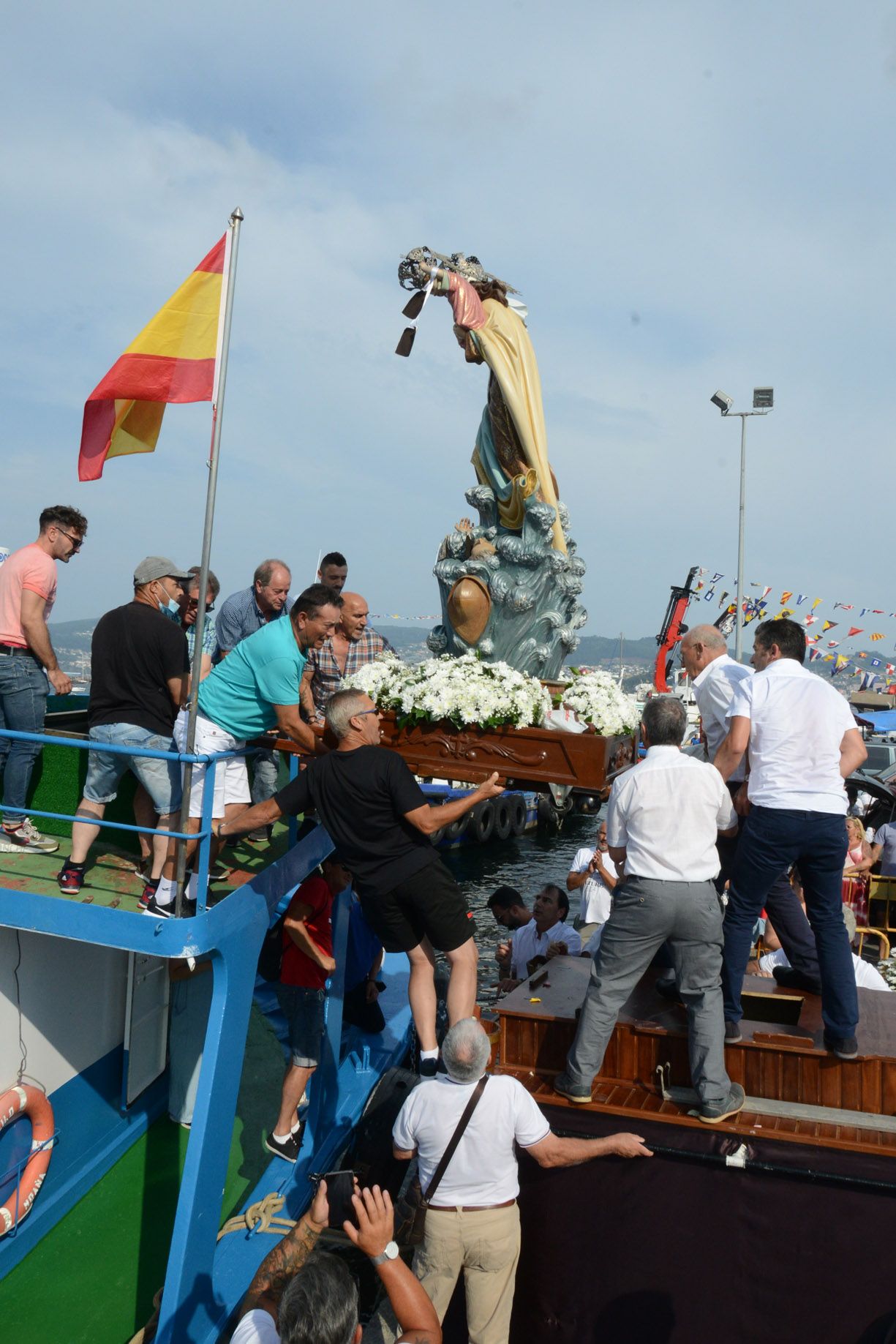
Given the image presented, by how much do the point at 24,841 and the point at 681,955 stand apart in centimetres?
423

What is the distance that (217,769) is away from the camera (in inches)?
247

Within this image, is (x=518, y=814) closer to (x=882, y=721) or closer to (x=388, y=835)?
(x=882, y=721)

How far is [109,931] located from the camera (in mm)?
5422


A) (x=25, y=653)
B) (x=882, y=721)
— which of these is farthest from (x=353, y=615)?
(x=882, y=721)

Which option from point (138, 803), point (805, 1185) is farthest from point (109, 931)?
point (805, 1185)

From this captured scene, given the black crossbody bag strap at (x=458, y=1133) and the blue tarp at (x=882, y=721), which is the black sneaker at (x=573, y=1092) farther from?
the blue tarp at (x=882, y=721)

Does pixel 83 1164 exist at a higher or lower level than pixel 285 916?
lower

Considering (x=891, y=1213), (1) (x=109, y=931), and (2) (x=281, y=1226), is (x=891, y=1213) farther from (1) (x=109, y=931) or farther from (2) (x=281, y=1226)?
(1) (x=109, y=931)

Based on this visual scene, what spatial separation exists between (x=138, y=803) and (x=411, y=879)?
213cm

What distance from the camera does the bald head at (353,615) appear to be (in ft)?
25.8

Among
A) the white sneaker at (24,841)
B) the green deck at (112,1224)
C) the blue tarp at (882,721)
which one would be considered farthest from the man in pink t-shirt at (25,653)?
the blue tarp at (882,721)

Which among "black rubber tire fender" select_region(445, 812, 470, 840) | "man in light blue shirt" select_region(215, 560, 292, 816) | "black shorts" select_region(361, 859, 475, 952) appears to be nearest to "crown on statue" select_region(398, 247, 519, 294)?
"man in light blue shirt" select_region(215, 560, 292, 816)

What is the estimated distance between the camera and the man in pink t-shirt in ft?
21.4

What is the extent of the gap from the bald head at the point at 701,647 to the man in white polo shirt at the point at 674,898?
1094 mm
